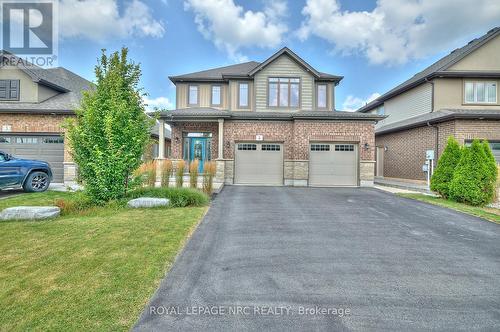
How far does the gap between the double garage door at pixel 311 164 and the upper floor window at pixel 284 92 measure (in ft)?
10.2

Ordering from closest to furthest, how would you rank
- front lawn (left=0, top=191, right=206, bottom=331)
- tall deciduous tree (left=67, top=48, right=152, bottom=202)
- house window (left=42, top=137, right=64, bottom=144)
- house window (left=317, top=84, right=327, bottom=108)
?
front lawn (left=0, top=191, right=206, bottom=331), tall deciduous tree (left=67, top=48, right=152, bottom=202), house window (left=42, top=137, right=64, bottom=144), house window (left=317, top=84, right=327, bottom=108)

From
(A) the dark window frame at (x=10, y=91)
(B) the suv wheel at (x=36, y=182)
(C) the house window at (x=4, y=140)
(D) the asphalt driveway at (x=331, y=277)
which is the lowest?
(D) the asphalt driveway at (x=331, y=277)

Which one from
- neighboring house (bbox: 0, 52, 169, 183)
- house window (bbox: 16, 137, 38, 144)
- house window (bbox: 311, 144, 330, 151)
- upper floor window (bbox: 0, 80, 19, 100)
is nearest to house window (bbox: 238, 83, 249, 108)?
house window (bbox: 311, 144, 330, 151)

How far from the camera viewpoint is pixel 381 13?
53.5ft

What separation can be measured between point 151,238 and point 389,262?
4.15 metres

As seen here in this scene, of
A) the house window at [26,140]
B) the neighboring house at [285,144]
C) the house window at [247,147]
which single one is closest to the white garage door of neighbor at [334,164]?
the neighboring house at [285,144]

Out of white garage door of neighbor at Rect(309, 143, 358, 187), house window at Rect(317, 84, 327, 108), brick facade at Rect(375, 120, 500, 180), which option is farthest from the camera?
house window at Rect(317, 84, 327, 108)

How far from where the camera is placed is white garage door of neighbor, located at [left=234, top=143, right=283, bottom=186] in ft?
44.2

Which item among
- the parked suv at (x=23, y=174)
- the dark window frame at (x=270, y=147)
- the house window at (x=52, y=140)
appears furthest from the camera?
the dark window frame at (x=270, y=147)

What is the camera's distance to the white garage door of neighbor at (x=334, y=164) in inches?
521

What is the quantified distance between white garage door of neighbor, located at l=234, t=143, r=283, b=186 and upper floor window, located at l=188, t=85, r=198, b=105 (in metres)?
5.24

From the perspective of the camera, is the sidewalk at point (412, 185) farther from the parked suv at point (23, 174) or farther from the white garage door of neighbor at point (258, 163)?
the parked suv at point (23, 174)

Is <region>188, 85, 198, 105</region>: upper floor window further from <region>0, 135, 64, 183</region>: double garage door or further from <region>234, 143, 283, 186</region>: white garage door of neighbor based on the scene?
<region>0, 135, 64, 183</region>: double garage door

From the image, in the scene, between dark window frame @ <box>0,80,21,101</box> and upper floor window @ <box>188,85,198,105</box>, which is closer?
dark window frame @ <box>0,80,21,101</box>
